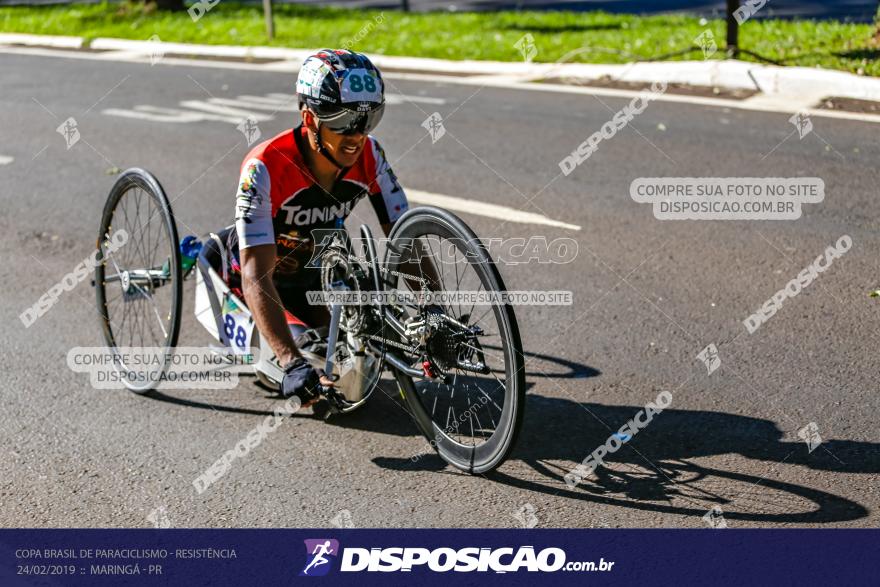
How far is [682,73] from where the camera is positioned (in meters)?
12.4

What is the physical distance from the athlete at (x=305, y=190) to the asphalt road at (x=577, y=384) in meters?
0.51

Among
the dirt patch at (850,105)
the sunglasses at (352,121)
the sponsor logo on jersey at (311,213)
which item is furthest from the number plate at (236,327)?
the dirt patch at (850,105)

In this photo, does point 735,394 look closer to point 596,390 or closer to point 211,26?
point 596,390

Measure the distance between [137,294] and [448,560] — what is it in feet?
8.62

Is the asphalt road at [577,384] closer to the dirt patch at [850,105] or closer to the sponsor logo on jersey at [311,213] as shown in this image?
the dirt patch at [850,105]

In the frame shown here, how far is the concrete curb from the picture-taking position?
11211mm

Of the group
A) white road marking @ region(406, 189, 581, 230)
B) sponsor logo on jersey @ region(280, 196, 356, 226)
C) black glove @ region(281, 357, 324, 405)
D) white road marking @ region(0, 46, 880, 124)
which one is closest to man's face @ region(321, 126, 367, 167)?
sponsor logo on jersey @ region(280, 196, 356, 226)

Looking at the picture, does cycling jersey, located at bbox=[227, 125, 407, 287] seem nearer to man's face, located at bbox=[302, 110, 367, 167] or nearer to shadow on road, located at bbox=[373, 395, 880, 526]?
man's face, located at bbox=[302, 110, 367, 167]

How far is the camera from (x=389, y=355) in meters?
4.79

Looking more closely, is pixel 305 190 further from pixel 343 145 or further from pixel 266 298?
pixel 266 298

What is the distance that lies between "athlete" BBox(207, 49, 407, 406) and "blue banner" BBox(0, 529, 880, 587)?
822mm

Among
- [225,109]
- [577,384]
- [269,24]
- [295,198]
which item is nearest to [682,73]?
[225,109]

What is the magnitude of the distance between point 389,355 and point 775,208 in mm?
4356

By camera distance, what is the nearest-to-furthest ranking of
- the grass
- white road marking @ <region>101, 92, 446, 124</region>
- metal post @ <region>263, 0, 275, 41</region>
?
white road marking @ <region>101, 92, 446, 124</region>, the grass, metal post @ <region>263, 0, 275, 41</region>
